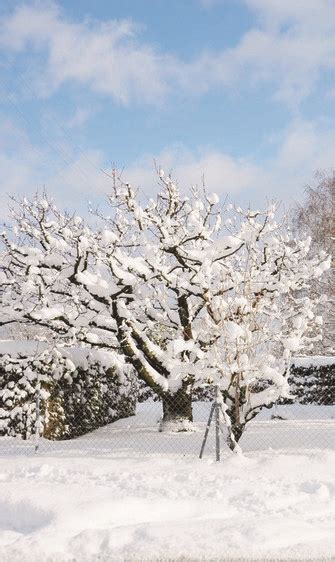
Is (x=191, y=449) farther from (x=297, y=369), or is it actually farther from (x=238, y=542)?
(x=297, y=369)

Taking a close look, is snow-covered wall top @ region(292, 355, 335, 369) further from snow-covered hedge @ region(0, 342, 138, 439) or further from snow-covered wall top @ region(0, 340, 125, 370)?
snow-covered hedge @ region(0, 342, 138, 439)

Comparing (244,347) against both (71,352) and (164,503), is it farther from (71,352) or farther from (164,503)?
(71,352)

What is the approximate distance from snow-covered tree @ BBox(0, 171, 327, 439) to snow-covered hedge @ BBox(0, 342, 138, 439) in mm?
682

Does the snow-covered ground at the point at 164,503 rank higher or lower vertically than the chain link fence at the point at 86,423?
lower

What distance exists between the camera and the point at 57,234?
12.3 meters

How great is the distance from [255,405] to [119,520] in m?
4.33

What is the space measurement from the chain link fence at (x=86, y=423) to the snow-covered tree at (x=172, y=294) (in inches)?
26.6

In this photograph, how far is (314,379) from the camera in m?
21.4

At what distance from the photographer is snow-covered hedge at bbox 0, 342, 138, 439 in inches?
477

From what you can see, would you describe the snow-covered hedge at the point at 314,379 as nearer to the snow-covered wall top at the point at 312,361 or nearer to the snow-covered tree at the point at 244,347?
the snow-covered wall top at the point at 312,361

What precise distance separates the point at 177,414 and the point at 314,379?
32.3 ft

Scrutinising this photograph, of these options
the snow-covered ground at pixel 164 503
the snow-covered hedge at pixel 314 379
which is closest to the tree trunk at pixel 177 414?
the snow-covered ground at pixel 164 503

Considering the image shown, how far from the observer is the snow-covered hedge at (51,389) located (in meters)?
12.1

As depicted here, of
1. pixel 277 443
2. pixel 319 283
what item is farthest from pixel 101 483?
pixel 319 283
